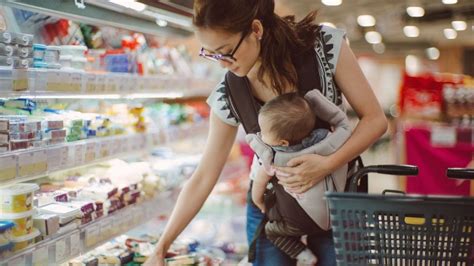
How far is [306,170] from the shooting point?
175 cm

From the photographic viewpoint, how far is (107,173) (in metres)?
3.09

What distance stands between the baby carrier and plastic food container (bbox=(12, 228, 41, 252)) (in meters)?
0.84

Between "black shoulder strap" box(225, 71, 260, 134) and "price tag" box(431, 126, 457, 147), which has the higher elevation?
"black shoulder strap" box(225, 71, 260, 134)

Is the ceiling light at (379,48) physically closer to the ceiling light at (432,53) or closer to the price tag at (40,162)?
the ceiling light at (432,53)

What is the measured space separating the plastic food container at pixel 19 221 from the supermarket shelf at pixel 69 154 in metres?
0.12

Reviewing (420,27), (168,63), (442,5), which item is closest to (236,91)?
(168,63)

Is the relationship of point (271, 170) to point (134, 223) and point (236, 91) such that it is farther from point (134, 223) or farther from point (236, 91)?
point (134, 223)

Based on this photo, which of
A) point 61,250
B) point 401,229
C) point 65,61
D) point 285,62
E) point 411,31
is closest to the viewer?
point 401,229

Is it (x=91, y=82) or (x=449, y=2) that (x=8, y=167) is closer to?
(x=91, y=82)

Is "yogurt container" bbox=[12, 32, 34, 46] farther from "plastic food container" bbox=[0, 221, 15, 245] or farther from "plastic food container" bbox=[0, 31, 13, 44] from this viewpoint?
"plastic food container" bbox=[0, 221, 15, 245]

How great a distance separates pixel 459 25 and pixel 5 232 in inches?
286

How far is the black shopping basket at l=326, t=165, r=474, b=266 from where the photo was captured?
1337 mm

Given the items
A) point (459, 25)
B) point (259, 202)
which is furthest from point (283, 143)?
point (459, 25)

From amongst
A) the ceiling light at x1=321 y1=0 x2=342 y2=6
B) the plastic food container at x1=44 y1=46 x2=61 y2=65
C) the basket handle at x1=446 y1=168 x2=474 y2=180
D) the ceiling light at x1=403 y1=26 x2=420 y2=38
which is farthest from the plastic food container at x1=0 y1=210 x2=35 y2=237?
the ceiling light at x1=403 y1=26 x2=420 y2=38
